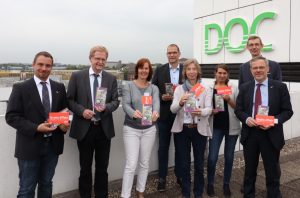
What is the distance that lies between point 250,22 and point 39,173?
10.7 m

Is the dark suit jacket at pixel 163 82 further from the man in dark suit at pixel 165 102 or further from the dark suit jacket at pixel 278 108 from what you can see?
the dark suit jacket at pixel 278 108

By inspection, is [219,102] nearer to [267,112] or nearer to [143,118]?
[267,112]

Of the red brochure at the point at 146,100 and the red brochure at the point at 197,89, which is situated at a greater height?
the red brochure at the point at 197,89

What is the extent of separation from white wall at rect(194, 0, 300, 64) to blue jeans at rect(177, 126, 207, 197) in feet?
25.3

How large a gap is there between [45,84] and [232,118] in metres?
2.62

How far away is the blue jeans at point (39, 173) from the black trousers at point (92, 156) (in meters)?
0.47

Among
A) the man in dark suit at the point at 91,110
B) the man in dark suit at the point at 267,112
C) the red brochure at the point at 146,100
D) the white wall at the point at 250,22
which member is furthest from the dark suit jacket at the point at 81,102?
the white wall at the point at 250,22

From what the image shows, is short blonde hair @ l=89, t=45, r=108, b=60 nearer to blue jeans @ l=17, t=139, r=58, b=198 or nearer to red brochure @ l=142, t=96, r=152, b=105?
red brochure @ l=142, t=96, r=152, b=105

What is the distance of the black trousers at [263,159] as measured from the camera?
350cm

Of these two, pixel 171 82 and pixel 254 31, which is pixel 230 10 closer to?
pixel 254 31

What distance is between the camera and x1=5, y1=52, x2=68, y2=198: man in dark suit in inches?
112

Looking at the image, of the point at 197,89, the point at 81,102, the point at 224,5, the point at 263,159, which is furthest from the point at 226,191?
the point at 224,5

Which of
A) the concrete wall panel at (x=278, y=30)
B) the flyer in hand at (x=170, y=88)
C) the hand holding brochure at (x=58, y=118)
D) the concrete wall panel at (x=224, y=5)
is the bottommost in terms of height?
the hand holding brochure at (x=58, y=118)

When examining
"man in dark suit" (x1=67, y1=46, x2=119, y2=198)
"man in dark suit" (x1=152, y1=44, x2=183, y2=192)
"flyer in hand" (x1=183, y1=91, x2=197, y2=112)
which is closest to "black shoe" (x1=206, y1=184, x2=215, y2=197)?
"man in dark suit" (x1=152, y1=44, x2=183, y2=192)
